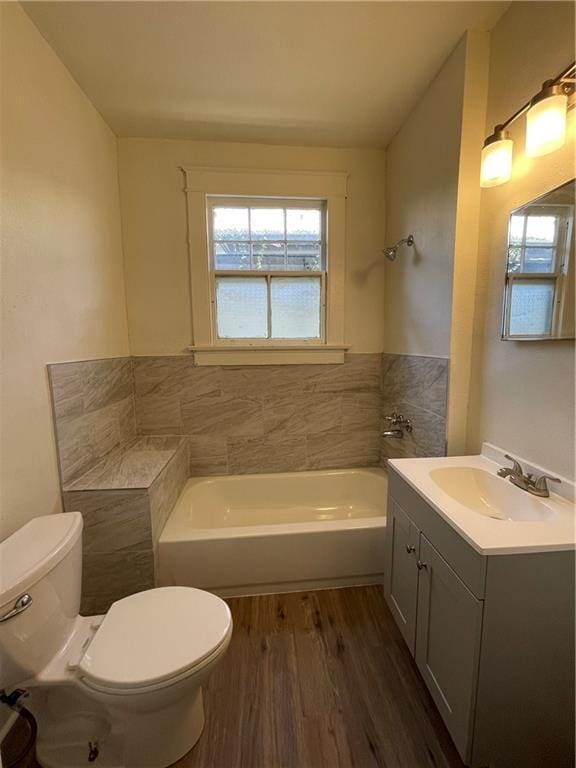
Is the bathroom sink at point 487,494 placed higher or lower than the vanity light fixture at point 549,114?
lower

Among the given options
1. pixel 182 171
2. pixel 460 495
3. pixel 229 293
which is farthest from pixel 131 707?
pixel 182 171

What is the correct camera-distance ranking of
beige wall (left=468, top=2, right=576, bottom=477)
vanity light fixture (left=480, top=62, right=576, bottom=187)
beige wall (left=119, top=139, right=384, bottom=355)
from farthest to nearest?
beige wall (left=119, top=139, right=384, bottom=355) < beige wall (left=468, top=2, right=576, bottom=477) < vanity light fixture (left=480, top=62, right=576, bottom=187)

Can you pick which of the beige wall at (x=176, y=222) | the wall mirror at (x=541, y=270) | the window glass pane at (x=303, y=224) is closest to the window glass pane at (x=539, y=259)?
the wall mirror at (x=541, y=270)

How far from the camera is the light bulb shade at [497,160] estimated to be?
117cm

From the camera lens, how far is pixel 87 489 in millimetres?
1483

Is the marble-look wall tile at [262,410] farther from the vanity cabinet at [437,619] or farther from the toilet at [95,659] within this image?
the toilet at [95,659]

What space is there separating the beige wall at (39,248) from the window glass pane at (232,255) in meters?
0.72

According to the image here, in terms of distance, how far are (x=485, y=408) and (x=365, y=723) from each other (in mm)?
1282

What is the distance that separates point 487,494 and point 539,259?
894mm

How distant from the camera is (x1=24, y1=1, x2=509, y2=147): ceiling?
127 centimetres

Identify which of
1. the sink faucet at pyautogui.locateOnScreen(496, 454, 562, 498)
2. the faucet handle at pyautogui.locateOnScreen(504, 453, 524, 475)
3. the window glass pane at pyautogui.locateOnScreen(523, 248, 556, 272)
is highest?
the window glass pane at pyautogui.locateOnScreen(523, 248, 556, 272)

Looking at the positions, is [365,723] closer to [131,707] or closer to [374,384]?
[131,707]

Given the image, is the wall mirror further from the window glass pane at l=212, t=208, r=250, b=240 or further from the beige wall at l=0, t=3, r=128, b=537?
the beige wall at l=0, t=3, r=128, b=537

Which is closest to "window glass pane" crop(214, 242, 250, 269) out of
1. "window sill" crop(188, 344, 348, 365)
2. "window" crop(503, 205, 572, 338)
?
"window sill" crop(188, 344, 348, 365)
